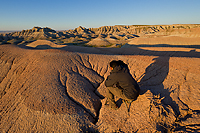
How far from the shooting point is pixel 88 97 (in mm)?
4570

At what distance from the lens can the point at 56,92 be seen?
15.3ft

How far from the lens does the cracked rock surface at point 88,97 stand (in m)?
3.19

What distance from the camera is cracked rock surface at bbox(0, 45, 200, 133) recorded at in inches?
126

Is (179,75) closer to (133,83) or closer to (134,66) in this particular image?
(134,66)

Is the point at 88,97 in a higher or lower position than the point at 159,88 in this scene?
lower

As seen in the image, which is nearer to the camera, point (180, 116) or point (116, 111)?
point (180, 116)

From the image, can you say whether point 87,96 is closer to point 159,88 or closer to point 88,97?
point 88,97

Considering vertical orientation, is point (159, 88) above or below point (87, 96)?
above

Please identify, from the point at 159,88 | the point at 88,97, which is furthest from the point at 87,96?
the point at 159,88

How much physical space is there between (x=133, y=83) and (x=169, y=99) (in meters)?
1.68

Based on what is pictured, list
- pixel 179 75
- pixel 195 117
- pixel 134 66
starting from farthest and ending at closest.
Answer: pixel 134 66 → pixel 179 75 → pixel 195 117

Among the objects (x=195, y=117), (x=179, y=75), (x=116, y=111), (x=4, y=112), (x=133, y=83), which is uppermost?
(x=133, y=83)

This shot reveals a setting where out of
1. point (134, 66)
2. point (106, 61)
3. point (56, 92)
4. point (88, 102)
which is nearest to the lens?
point (88, 102)

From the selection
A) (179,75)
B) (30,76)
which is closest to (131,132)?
(179,75)
